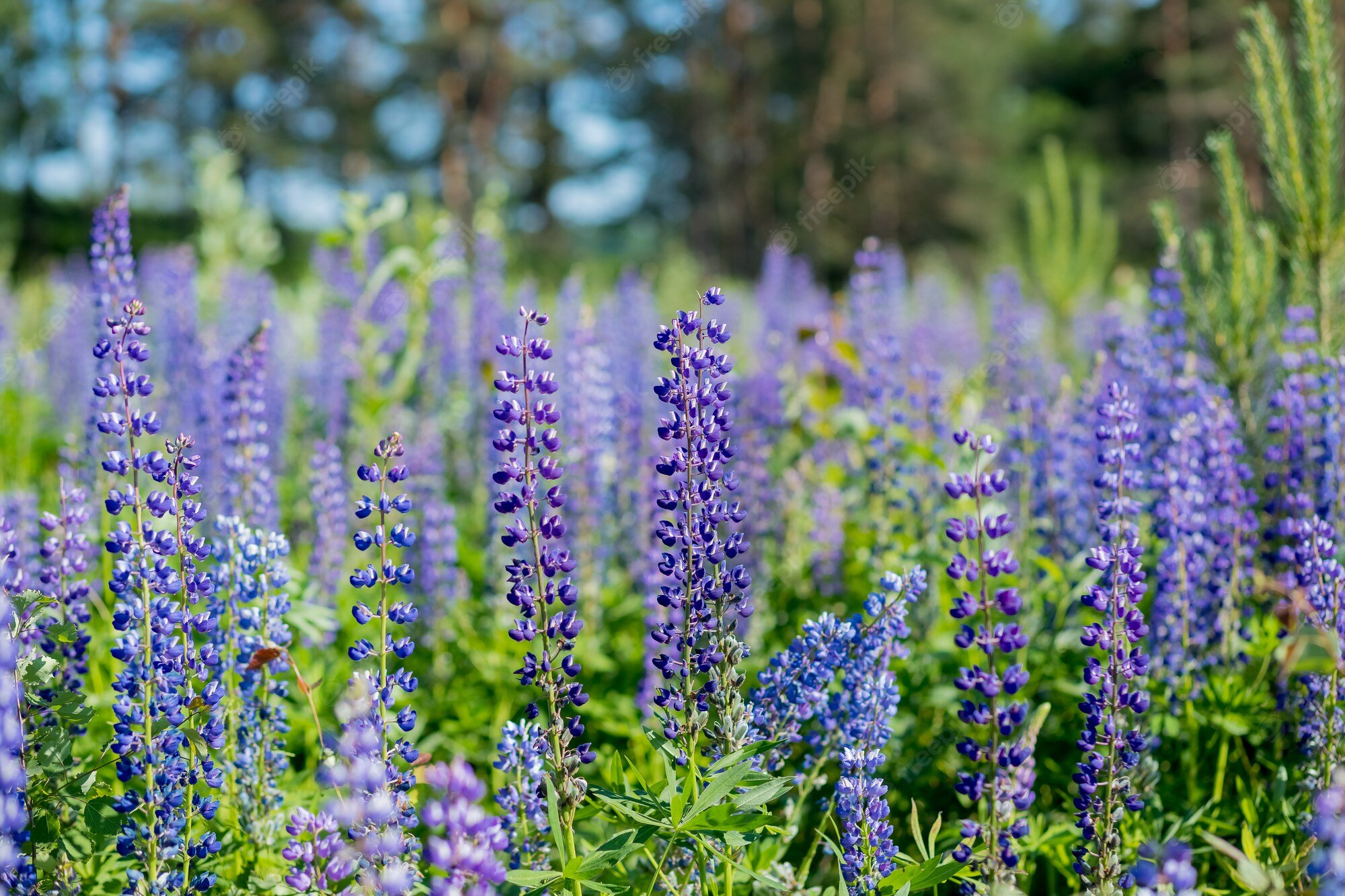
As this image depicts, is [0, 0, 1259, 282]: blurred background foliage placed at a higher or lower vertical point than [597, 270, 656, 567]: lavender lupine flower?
higher

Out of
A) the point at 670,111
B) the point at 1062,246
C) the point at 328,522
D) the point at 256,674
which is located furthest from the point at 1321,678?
the point at 670,111

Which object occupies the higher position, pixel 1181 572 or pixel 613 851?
pixel 1181 572

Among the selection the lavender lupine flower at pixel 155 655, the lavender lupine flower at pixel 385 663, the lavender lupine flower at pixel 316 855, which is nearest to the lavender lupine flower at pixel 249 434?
the lavender lupine flower at pixel 155 655

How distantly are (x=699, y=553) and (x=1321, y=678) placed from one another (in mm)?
1781

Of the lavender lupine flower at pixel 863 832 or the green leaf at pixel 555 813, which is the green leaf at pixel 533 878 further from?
the lavender lupine flower at pixel 863 832

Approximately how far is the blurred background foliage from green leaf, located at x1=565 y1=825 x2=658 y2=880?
24.4 metres

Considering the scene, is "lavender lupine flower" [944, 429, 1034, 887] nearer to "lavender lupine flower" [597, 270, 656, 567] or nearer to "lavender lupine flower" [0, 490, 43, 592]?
"lavender lupine flower" [597, 270, 656, 567]

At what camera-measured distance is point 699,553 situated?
7.27 ft

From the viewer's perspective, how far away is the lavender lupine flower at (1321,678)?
2371mm

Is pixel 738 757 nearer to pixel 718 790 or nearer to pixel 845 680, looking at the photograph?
pixel 718 790

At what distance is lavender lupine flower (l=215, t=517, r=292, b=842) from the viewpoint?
8.04 feet

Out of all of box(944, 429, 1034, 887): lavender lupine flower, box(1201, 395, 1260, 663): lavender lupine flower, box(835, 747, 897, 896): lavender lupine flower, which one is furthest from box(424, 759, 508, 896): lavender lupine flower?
box(1201, 395, 1260, 663): lavender lupine flower

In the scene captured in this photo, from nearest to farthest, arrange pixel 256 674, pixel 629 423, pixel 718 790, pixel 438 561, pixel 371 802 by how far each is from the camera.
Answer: pixel 371 802 < pixel 718 790 < pixel 256 674 < pixel 438 561 < pixel 629 423

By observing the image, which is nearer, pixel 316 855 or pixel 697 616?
pixel 316 855
